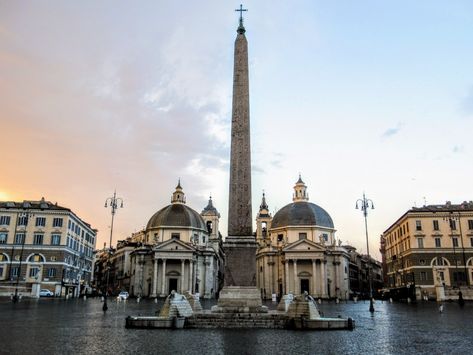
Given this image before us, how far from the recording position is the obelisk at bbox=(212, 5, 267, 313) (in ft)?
58.9

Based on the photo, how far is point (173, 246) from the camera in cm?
6600

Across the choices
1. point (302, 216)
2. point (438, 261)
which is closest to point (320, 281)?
point (302, 216)

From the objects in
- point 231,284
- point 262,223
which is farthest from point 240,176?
point 262,223

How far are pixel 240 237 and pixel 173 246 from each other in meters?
49.1

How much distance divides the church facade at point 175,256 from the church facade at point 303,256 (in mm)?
8737

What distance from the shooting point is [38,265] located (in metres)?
54.4

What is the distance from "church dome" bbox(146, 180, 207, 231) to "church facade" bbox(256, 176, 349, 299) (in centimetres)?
1160

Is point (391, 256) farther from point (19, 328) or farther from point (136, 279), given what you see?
point (19, 328)

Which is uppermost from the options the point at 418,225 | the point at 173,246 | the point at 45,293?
the point at 418,225

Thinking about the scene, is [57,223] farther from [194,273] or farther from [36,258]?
[194,273]

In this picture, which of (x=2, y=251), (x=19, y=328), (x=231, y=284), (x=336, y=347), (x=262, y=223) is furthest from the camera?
(x=262, y=223)

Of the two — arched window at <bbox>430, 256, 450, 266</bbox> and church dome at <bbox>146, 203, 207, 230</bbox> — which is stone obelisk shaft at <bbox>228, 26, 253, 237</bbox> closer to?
arched window at <bbox>430, 256, 450, 266</bbox>

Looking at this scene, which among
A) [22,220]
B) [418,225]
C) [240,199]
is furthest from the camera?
[418,225]

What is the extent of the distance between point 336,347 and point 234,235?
7.60 metres
